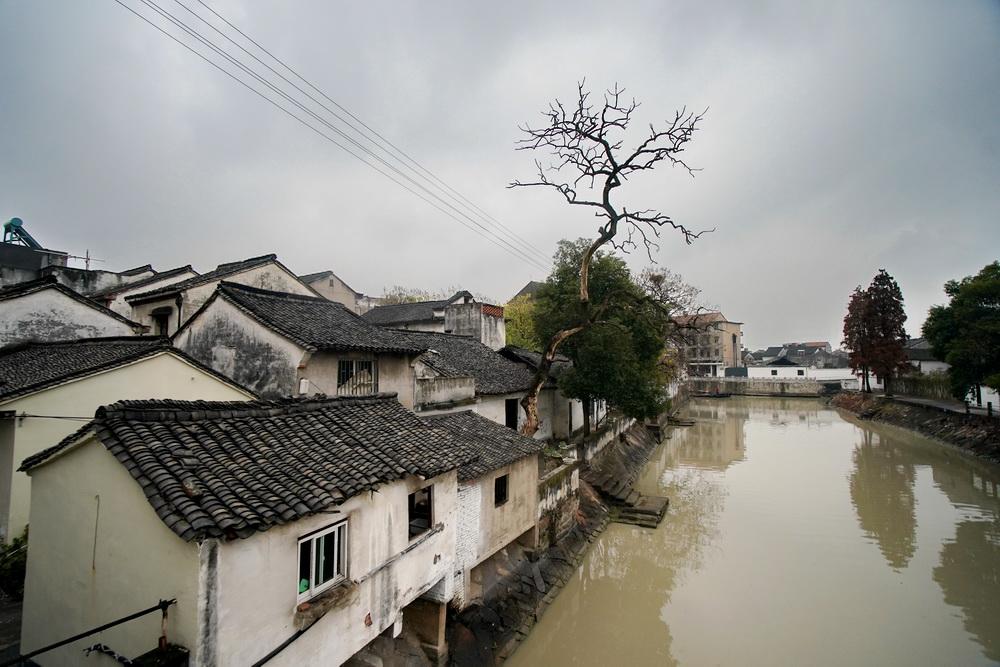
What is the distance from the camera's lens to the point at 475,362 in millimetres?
19156

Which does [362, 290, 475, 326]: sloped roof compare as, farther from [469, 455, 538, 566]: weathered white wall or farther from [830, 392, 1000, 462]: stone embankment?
[830, 392, 1000, 462]: stone embankment

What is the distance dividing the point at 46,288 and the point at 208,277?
455cm

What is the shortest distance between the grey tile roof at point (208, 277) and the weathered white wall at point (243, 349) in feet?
9.89

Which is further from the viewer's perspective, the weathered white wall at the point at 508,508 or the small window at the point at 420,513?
the weathered white wall at the point at 508,508

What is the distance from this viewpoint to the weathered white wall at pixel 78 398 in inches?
364

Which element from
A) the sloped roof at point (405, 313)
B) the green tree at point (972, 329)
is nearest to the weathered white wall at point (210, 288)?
the sloped roof at point (405, 313)

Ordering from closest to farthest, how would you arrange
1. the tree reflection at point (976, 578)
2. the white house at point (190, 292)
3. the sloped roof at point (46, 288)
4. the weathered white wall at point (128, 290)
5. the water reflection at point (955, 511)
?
the tree reflection at point (976, 578) < the water reflection at point (955, 511) < the sloped roof at point (46, 288) < the white house at point (190, 292) < the weathered white wall at point (128, 290)

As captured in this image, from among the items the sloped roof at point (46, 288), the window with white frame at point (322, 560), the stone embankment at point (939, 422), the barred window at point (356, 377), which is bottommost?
the stone embankment at point (939, 422)

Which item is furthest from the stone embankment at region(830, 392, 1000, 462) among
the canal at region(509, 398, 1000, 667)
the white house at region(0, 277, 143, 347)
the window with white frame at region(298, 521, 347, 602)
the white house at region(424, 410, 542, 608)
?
the white house at region(0, 277, 143, 347)

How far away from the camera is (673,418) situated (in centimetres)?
4091

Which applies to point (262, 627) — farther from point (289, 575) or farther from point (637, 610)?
point (637, 610)

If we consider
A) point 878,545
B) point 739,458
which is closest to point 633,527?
point 878,545

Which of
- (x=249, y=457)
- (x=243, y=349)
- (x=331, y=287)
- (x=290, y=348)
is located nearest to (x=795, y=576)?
(x=249, y=457)

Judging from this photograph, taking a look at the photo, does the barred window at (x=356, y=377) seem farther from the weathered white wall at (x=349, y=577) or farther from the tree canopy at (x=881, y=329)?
the tree canopy at (x=881, y=329)
